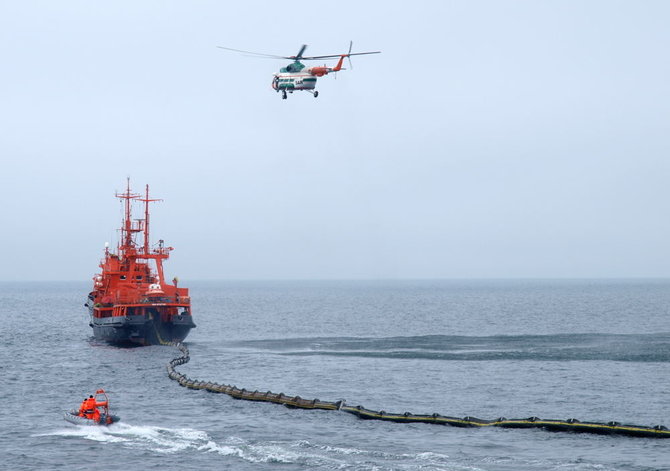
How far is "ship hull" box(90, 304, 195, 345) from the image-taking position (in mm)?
91875

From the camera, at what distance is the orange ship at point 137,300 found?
9219 centimetres

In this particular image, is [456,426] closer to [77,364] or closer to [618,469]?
[618,469]

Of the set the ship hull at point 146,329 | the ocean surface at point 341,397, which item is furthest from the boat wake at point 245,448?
the ship hull at point 146,329

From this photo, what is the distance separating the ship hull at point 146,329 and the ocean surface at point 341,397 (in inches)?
116

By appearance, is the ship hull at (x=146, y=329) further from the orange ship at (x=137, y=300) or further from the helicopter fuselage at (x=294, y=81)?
the helicopter fuselage at (x=294, y=81)

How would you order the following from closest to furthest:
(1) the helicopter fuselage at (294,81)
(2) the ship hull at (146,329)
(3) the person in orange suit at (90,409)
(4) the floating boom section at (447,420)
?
(4) the floating boom section at (447,420)
(3) the person in orange suit at (90,409)
(1) the helicopter fuselage at (294,81)
(2) the ship hull at (146,329)

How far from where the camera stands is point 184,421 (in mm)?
50625

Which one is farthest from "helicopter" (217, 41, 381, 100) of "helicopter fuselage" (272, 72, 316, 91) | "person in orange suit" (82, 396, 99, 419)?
"person in orange suit" (82, 396, 99, 419)

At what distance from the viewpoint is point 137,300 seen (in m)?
92.6

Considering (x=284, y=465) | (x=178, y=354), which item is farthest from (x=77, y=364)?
(x=284, y=465)

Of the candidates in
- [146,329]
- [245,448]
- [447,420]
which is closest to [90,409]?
[245,448]

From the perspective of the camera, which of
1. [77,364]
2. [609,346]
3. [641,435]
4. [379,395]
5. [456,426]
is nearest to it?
[641,435]

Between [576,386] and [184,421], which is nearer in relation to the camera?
[184,421]

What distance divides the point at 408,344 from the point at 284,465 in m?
60.2
